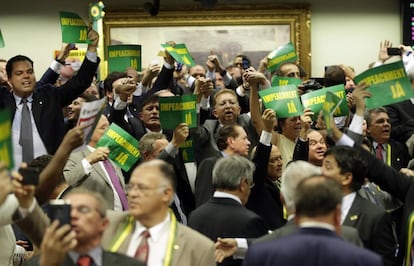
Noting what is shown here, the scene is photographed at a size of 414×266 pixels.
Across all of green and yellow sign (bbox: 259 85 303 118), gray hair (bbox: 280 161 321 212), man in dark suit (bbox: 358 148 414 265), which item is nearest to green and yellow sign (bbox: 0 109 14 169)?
gray hair (bbox: 280 161 321 212)

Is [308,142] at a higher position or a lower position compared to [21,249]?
higher

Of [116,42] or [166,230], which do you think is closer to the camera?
[166,230]

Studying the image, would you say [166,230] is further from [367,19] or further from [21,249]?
[367,19]

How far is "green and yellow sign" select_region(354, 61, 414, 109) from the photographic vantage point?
6508mm

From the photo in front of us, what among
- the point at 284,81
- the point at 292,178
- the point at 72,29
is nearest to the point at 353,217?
the point at 292,178

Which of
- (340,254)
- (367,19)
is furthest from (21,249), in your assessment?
(367,19)

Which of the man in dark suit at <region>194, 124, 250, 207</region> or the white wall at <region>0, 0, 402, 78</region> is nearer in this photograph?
the man in dark suit at <region>194, 124, 250, 207</region>

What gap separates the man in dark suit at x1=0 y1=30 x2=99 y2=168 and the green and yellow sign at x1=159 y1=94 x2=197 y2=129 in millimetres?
668

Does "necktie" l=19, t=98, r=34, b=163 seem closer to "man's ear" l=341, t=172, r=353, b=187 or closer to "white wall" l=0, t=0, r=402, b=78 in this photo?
"man's ear" l=341, t=172, r=353, b=187

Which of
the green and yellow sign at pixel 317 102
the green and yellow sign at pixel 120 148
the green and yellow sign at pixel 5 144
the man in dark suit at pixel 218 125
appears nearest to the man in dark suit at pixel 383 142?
the green and yellow sign at pixel 317 102

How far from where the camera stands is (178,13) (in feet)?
43.8

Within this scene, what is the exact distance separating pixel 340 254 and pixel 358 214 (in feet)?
5.27

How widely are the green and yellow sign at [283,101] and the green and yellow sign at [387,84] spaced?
1024 millimetres

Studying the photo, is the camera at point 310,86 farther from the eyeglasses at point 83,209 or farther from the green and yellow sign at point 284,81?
the eyeglasses at point 83,209
